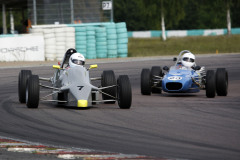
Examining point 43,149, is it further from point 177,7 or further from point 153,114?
point 177,7

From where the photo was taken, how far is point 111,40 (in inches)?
1185

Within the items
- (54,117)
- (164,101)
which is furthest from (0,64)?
(54,117)

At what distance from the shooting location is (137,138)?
8969mm

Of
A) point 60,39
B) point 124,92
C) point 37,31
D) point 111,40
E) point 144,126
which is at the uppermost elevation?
point 37,31

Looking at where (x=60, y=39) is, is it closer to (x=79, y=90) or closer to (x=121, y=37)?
(x=121, y=37)

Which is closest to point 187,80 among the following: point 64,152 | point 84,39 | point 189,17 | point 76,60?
point 76,60

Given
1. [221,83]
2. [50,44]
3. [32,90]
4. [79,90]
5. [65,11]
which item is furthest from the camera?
[65,11]

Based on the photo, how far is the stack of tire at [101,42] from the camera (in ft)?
97.9

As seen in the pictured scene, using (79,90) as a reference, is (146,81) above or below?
below

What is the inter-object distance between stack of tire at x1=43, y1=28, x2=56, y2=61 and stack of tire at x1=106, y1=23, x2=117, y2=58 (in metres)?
2.63

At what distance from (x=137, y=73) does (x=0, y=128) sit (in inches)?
518

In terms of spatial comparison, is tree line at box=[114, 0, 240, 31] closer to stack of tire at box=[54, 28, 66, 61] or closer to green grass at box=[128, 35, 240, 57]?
green grass at box=[128, 35, 240, 57]

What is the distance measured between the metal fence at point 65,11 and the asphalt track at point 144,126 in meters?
17.2

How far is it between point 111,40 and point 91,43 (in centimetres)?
104
